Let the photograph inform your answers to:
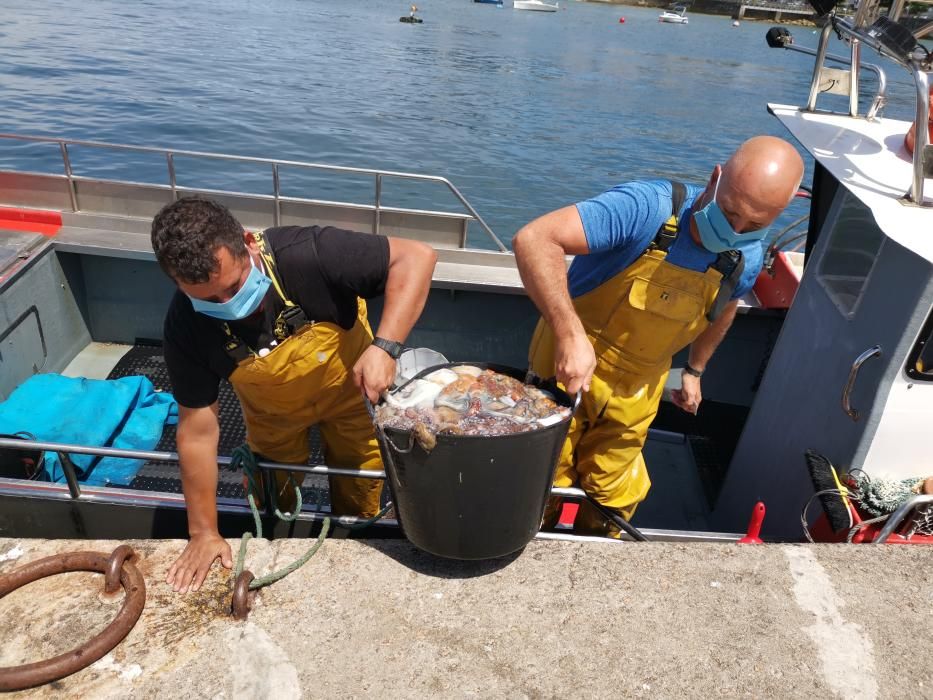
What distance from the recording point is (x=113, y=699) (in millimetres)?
1902

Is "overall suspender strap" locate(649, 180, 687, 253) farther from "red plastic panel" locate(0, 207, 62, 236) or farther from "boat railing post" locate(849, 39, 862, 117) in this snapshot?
"red plastic panel" locate(0, 207, 62, 236)

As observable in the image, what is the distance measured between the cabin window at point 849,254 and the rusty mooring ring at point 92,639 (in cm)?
330

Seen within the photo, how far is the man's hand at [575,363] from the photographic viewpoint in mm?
2355

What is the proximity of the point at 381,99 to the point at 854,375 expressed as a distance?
1004 inches

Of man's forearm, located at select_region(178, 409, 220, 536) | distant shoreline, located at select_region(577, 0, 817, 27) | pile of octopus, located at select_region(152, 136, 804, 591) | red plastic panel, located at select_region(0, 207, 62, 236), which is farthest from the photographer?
distant shoreline, located at select_region(577, 0, 817, 27)

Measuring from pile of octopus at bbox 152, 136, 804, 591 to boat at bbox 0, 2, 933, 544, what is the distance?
362 mm

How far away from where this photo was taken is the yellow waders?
2832mm

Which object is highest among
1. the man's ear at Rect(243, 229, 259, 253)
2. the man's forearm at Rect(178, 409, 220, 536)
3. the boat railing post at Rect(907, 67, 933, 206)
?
the boat railing post at Rect(907, 67, 933, 206)

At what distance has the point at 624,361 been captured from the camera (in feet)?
9.93

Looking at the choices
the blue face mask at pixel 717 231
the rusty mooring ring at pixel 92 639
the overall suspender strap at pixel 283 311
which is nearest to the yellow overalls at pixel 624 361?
the blue face mask at pixel 717 231

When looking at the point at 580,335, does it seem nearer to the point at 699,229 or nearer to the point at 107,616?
the point at 699,229

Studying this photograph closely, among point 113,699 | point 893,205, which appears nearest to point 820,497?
point 893,205

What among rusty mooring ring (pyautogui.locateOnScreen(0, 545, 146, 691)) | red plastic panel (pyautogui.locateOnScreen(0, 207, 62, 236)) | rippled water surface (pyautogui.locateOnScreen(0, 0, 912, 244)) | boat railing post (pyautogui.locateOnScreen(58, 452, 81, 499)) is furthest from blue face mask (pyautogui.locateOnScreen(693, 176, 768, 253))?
rippled water surface (pyautogui.locateOnScreen(0, 0, 912, 244))

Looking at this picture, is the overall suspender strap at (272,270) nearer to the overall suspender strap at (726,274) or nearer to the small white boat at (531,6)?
the overall suspender strap at (726,274)
